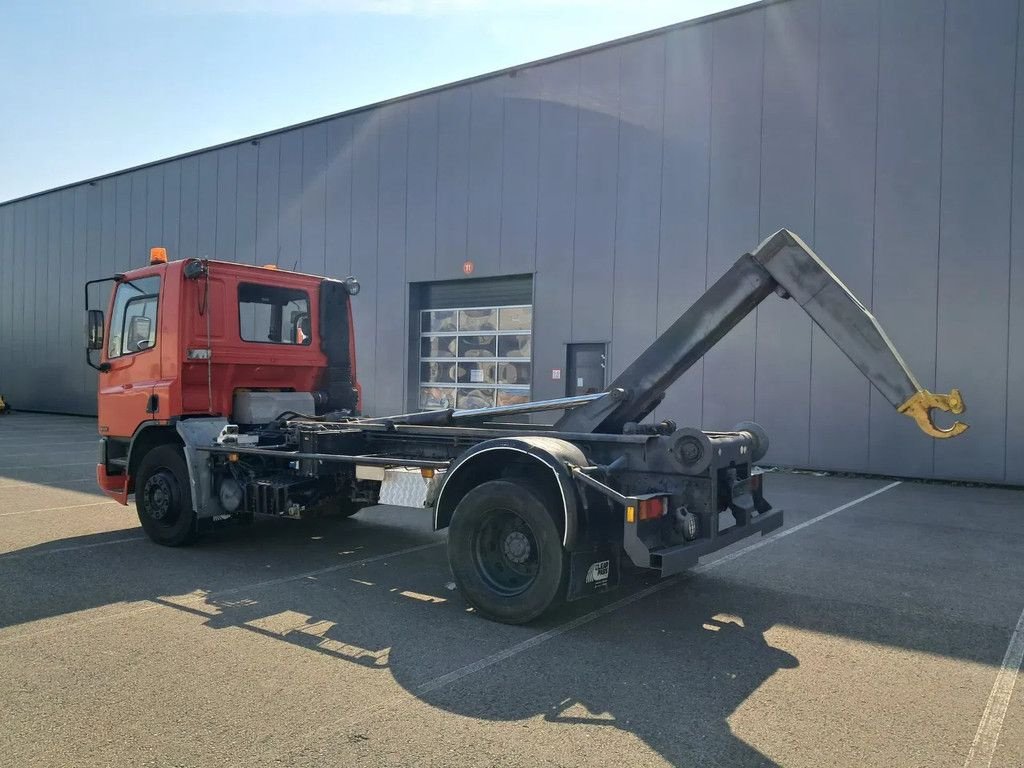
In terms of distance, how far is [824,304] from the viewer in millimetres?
5609

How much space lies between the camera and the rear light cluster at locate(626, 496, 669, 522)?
16.1 feet

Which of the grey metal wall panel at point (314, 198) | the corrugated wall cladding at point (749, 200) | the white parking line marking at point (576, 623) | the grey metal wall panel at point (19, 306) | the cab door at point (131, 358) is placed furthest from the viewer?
the grey metal wall panel at point (19, 306)

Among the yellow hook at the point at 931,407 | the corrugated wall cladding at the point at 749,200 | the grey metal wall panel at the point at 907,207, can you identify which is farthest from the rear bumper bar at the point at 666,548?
the corrugated wall cladding at the point at 749,200

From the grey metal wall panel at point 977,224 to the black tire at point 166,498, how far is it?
11.3 meters

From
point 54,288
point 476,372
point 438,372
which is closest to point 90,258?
point 54,288

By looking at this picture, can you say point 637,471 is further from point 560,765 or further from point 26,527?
point 26,527

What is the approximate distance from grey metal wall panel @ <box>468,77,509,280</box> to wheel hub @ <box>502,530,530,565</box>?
12.7 metres

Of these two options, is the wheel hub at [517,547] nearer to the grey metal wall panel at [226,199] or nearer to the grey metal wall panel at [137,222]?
the grey metal wall panel at [226,199]

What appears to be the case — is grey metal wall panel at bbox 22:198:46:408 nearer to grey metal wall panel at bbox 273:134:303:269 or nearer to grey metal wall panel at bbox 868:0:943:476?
grey metal wall panel at bbox 273:134:303:269

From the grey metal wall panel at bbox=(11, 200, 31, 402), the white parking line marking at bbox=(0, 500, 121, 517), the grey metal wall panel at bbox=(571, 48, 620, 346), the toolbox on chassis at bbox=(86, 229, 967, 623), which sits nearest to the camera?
the toolbox on chassis at bbox=(86, 229, 967, 623)

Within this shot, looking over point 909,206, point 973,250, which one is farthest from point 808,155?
point 973,250

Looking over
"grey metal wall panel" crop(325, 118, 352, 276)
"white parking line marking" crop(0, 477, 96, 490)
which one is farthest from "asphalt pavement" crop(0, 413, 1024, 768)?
"grey metal wall panel" crop(325, 118, 352, 276)

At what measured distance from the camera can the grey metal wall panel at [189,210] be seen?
24.7m

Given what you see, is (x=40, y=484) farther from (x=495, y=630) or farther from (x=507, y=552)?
(x=495, y=630)
